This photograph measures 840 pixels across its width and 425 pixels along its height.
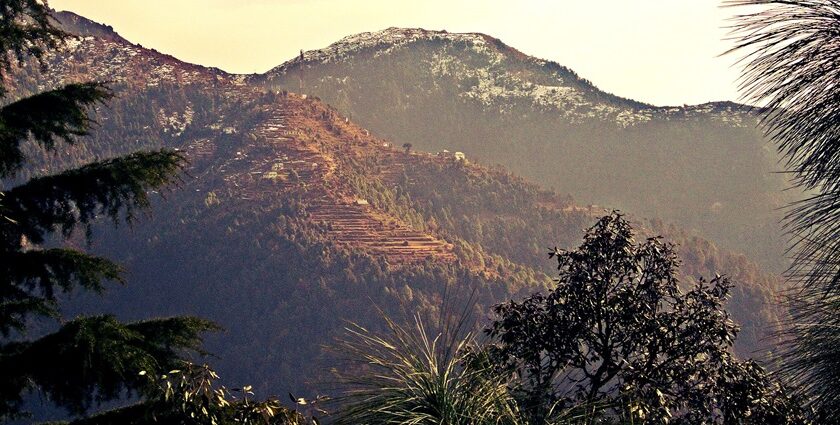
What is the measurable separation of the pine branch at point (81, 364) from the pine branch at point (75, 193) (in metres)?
1.38

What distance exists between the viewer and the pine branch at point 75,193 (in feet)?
34.6

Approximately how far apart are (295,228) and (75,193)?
454ft

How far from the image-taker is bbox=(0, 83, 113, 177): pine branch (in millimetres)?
10422

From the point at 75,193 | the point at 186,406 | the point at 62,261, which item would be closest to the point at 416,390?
the point at 186,406

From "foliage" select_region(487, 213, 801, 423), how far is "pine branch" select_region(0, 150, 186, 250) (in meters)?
5.32

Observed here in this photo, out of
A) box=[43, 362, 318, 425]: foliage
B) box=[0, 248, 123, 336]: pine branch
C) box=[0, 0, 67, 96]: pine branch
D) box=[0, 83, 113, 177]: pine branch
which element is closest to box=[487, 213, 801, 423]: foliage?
box=[43, 362, 318, 425]: foliage

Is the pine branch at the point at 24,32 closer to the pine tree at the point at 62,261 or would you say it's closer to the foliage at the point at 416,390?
the pine tree at the point at 62,261

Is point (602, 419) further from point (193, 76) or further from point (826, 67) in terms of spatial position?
point (193, 76)

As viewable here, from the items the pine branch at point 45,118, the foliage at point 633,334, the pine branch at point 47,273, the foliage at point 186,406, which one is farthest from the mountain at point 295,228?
the foliage at point 186,406

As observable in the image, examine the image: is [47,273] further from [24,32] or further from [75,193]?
[24,32]

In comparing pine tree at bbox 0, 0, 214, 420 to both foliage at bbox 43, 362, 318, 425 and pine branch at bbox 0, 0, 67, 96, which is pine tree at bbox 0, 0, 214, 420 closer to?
pine branch at bbox 0, 0, 67, 96

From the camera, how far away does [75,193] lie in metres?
10.7

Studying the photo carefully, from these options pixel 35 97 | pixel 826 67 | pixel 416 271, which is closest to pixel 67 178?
pixel 35 97

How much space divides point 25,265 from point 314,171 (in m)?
154
